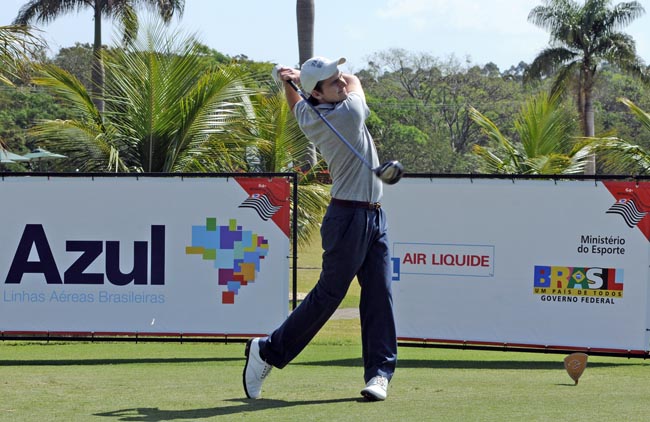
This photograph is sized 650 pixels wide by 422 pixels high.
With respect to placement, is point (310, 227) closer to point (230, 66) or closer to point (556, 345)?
point (230, 66)

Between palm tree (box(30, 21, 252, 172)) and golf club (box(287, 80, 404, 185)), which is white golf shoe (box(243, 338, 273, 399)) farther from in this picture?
palm tree (box(30, 21, 252, 172))

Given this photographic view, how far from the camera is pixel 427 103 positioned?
84438 mm

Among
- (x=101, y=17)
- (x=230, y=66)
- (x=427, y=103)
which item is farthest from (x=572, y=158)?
(x=427, y=103)

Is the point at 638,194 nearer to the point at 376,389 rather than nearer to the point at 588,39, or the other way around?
the point at 376,389

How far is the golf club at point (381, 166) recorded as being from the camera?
531 cm

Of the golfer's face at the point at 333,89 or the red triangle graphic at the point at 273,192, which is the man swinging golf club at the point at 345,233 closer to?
the golfer's face at the point at 333,89

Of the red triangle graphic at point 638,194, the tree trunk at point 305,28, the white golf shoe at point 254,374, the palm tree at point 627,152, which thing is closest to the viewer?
the white golf shoe at point 254,374

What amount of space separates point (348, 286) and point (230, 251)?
4145 millimetres

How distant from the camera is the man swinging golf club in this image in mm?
5602

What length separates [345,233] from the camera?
559cm

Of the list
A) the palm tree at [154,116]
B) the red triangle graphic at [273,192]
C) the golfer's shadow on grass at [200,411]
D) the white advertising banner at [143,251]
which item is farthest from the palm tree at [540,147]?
the golfer's shadow on grass at [200,411]

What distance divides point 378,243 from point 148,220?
14.9ft

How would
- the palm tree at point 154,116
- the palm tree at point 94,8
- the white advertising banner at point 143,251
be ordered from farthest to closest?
the palm tree at point 94,8 → the palm tree at point 154,116 → the white advertising banner at point 143,251

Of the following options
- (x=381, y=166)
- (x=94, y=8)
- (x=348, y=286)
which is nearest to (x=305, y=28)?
(x=348, y=286)
